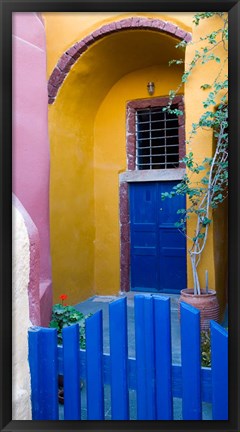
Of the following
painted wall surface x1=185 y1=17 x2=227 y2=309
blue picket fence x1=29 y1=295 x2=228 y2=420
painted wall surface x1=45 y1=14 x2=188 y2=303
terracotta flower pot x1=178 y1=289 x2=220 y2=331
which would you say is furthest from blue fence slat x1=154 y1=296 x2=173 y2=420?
painted wall surface x1=45 y1=14 x2=188 y2=303

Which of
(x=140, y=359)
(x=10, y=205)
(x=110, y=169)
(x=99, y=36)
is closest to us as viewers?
(x=10, y=205)

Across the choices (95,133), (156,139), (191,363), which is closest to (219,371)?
(191,363)

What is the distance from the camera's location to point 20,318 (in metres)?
1.80

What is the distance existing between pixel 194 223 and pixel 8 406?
391 centimetres

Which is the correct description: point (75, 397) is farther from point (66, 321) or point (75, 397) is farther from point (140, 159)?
point (140, 159)

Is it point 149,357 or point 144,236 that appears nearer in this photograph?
point 149,357

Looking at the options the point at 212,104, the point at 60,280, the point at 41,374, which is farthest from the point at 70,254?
the point at 41,374

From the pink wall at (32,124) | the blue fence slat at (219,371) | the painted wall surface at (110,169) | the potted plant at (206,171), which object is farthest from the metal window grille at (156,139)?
the blue fence slat at (219,371)

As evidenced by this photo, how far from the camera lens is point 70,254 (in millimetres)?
6527

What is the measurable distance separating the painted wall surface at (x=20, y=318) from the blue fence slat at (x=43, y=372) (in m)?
0.03

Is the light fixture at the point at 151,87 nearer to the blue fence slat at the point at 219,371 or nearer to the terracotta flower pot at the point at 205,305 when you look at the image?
the terracotta flower pot at the point at 205,305

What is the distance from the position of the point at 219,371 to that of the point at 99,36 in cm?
518

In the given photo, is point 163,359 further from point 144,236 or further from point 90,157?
point 90,157

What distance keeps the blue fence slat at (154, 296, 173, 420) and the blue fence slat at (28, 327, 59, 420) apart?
0.45m
